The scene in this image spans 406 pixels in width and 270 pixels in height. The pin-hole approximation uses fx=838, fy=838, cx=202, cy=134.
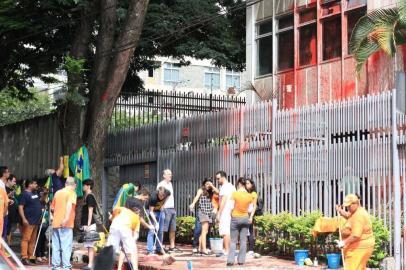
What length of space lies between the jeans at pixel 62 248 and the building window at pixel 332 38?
11331 mm

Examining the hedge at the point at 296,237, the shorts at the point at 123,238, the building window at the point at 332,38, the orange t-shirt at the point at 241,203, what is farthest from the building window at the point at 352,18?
the shorts at the point at 123,238

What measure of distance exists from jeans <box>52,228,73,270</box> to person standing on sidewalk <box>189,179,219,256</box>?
4.14m

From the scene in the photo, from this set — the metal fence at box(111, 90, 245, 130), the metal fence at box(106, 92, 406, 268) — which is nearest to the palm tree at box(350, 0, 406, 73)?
the metal fence at box(106, 92, 406, 268)

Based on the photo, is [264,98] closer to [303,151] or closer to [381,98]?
[303,151]

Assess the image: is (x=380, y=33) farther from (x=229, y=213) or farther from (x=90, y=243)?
(x=90, y=243)

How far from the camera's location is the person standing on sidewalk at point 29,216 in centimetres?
1833

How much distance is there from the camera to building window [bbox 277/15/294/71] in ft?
84.6

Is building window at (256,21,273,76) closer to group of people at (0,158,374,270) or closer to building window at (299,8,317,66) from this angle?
building window at (299,8,317,66)

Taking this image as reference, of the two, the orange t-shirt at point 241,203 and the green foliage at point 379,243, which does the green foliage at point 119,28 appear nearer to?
the orange t-shirt at point 241,203

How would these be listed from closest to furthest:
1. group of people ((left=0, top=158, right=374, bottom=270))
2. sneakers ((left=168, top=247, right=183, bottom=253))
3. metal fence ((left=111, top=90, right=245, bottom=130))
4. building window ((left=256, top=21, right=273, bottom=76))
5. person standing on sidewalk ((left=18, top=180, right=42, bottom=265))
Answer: group of people ((left=0, top=158, right=374, bottom=270))
person standing on sidewalk ((left=18, top=180, right=42, bottom=265))
sneakers ((left=168, top=247, right=183, bottom=253))
metal fence ((left=111, top=90, right=245, bottom=130))
building window ((left=256, top=21, right=273, bottom=76))

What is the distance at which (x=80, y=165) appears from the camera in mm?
21906

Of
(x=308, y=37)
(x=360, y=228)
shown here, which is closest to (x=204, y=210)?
(x=360, y=228)

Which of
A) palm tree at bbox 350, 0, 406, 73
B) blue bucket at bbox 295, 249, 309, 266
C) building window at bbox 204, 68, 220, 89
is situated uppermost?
building window at bbox 204, 68, 220, 89

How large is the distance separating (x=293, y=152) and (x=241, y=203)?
3.03 metres
